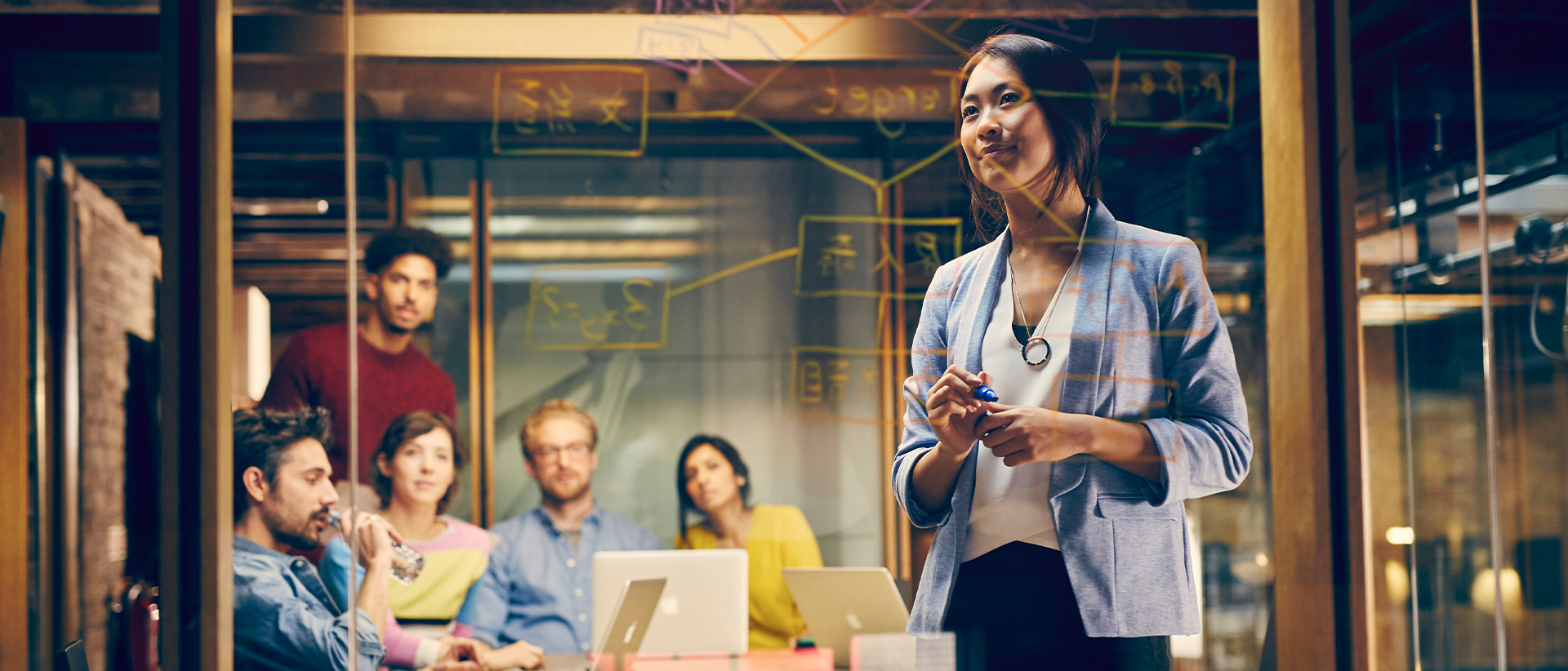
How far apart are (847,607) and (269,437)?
1.46 metres

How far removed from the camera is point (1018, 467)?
203 cm

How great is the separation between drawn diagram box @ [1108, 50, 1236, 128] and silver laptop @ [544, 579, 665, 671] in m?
1.69

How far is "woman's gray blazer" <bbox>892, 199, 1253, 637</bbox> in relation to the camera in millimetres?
2010

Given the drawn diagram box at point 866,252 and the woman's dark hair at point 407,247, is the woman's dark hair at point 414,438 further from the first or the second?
the drawn diagram box at point 866,252

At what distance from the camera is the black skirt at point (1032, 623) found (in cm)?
201

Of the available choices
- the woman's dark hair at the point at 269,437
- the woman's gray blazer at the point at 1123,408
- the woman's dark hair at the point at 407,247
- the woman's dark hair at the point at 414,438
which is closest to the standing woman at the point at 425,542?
the woman's dark hair at the point at 414,438

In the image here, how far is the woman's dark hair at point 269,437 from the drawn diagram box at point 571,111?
0.80m

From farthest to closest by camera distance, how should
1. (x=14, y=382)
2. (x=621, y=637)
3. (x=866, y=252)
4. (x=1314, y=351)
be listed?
(x=14, y=382), (x=621, y=637), (x=866, y=252), (x=1314, y=351)

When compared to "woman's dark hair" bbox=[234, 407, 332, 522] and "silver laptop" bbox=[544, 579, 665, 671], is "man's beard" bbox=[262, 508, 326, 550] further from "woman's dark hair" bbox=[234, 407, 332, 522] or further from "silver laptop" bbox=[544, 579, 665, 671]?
"silver laptop" bbox=[544, 579, 665, 671]

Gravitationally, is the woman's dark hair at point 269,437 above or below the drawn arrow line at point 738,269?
below

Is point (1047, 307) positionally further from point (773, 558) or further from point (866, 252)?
point (773, 558)

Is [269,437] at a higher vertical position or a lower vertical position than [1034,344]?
lower

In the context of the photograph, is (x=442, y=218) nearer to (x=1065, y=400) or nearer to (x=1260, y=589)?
(x=1065, y=400)

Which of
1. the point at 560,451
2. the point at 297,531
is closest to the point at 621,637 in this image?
the point at 560,451
